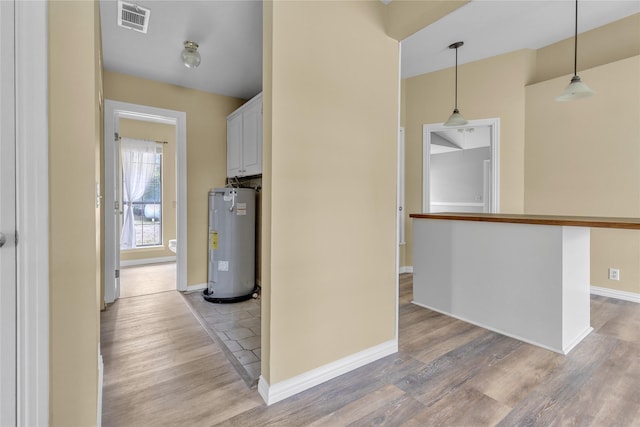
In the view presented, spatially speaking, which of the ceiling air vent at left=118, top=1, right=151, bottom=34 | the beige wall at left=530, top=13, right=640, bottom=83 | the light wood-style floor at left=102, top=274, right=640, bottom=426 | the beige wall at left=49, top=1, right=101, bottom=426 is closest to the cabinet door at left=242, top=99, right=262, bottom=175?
the ceiling air vent at left=118, top=1, right=151, bottom=34

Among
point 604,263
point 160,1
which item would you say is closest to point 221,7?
point 160,1

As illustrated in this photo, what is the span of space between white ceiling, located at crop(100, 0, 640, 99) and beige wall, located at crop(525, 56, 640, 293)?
0.62m

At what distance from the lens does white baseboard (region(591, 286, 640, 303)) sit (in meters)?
3.12

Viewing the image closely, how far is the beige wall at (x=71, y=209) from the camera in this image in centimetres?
109

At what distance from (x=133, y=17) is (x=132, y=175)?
11.9ft

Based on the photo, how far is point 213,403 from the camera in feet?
5.30

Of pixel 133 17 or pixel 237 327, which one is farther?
pixel 237 327

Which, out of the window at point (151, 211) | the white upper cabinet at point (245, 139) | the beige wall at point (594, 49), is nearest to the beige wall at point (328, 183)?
the white upper cabinet at point (245, 139)

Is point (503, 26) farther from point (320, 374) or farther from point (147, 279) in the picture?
point (147, 279)

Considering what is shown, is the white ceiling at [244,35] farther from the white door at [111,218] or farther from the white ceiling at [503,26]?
the white door at [111,218]

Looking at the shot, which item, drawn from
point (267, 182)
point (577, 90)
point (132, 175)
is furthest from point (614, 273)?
point (132, 175)

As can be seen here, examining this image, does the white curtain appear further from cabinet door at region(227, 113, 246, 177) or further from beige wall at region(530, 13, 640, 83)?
beige wall at region(530, 13, 640, 83)

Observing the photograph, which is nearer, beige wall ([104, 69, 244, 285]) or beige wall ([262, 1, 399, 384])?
beige wall ([262, 1, 399, 384])

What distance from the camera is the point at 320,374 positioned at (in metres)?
1.80
